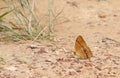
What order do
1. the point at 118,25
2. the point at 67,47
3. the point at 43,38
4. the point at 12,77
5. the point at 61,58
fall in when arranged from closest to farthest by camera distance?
the point at 12,77, the point at 61,58, the point at 67,47, the point at 43,38, the point at 118,25

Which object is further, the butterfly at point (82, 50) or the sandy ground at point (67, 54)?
the butterfly at point (82, 50)

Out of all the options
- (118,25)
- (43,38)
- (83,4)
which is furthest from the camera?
(83,4)

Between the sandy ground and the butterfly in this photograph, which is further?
the butterfly

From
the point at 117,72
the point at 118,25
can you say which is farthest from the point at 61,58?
the point at 118,25

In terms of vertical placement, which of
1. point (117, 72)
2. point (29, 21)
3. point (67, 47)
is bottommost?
point (117, 72)

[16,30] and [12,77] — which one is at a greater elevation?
[16,30]

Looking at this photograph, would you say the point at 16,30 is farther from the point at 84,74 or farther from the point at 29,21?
the point at 84,74

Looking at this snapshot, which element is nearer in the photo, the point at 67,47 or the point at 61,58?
the point at 61,58
